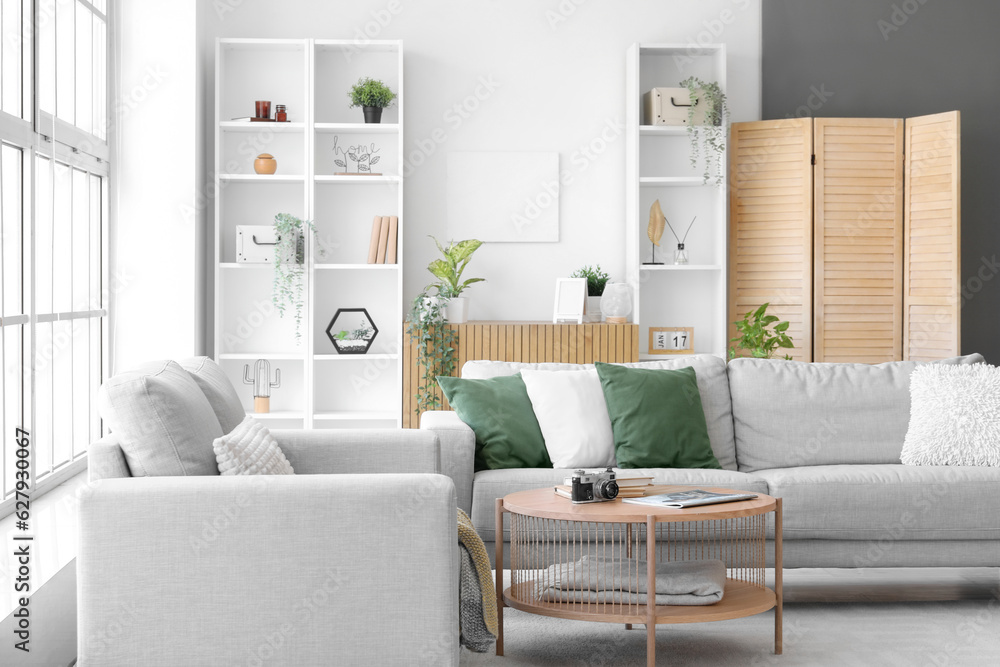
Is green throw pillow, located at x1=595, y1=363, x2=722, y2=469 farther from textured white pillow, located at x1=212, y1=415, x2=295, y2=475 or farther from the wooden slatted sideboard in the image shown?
the wooden slatted sideboard

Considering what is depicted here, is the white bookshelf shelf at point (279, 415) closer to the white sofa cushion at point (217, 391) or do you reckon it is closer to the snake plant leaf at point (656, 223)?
the white sofa cushion at point (217, 391)

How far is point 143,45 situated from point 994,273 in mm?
4900

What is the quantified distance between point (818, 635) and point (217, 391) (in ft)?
6.77

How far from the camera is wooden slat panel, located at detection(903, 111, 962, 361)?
207 inches

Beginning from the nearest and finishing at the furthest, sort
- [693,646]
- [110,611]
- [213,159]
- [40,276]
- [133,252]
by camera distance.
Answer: [110,611], [693,646], [40,276], [133,252], [213,159]

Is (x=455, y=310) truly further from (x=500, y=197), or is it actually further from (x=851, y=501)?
(x=851, y=501)

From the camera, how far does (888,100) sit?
5875 mm

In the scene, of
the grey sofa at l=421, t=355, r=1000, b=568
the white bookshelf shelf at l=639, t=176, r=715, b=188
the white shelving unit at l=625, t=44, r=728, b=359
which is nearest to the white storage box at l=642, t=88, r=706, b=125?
the white shelving unit at l=625, t=44, r=728, b=359

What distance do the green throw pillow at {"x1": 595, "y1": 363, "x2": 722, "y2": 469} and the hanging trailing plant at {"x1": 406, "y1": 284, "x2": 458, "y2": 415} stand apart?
1706mm

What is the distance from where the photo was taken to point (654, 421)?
3.69m

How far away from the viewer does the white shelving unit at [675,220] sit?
19.0 feet

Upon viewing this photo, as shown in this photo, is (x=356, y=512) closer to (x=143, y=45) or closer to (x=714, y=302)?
(x=143, y=45)

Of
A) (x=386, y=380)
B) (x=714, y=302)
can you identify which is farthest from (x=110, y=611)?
(x=714, y=302)

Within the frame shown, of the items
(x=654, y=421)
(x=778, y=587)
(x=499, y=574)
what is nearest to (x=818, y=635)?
(x=778, y=587)
